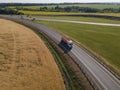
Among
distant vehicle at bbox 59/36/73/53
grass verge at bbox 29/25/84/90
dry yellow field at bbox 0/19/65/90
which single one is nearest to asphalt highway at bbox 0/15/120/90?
distant vehicle at bbox 59/36/73/53

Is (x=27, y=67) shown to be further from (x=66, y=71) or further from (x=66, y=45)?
(x=66, y=45)

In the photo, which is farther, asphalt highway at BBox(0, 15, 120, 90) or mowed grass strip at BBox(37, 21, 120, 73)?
mowed grass strip at BBox(37, 21, 120, 73)

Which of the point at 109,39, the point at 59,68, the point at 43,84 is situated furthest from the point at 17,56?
the point at 109,39

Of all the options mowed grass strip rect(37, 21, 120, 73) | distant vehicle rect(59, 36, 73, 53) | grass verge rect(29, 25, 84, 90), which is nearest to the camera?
grass verge rect(29, 25, 84, 90)

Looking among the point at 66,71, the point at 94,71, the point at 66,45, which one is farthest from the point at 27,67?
the point at 66,45

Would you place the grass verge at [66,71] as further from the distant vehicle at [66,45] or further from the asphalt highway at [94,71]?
the asphalt highway at [94,71]

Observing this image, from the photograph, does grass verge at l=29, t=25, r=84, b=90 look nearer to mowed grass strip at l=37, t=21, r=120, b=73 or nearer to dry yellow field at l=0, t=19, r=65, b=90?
dry yellow field at l=0, t=19, r=65, b=90

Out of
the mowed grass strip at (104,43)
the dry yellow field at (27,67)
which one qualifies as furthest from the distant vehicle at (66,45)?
the mowed grass strip at (104,43)

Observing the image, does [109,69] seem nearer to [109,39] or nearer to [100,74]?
[100,74]
